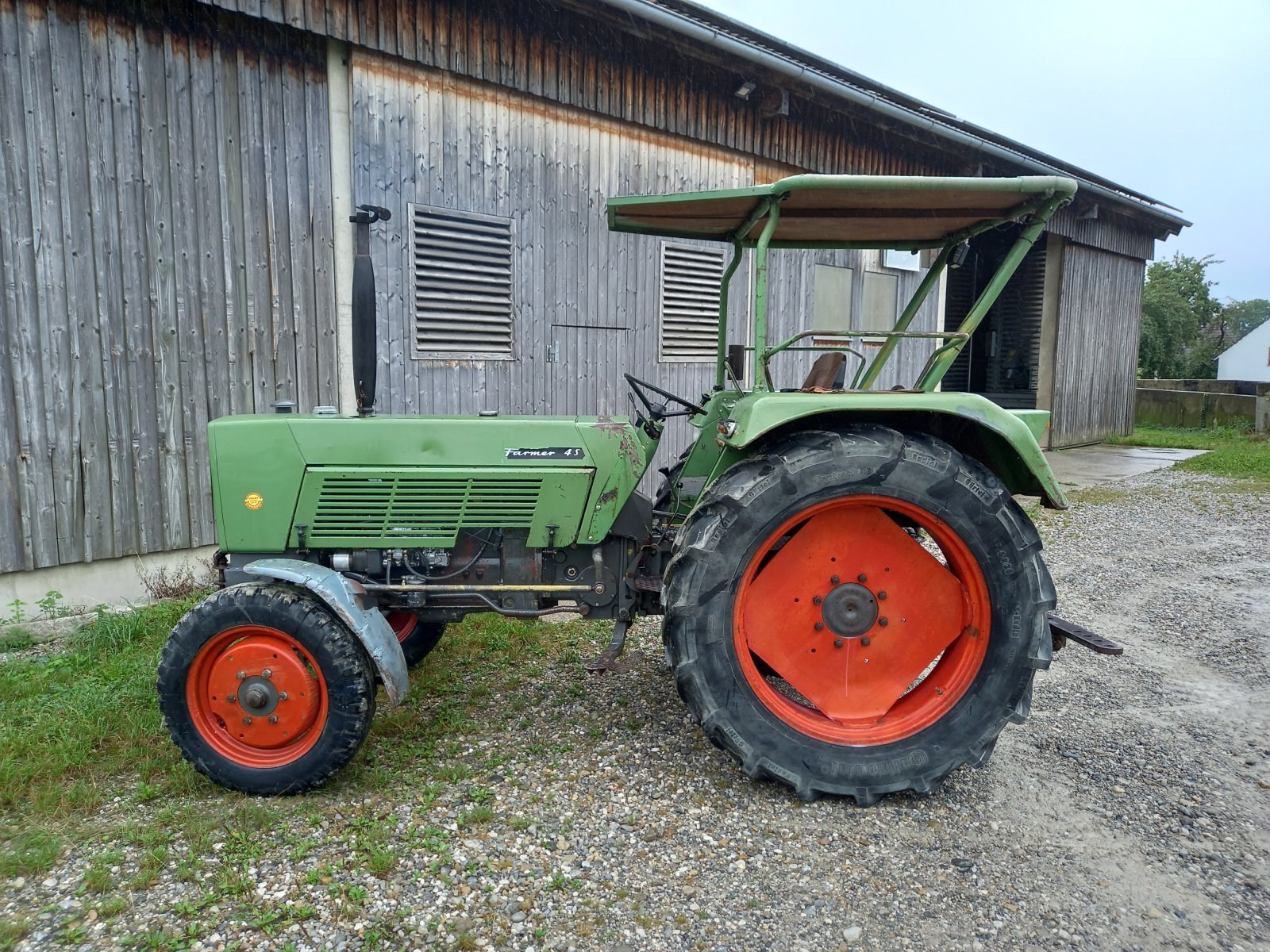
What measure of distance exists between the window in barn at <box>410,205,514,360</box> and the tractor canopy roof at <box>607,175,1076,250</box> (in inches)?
92.4

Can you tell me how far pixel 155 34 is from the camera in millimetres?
4402

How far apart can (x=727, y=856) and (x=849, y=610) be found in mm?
924

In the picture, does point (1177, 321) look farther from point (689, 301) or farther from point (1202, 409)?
point (689, 301)

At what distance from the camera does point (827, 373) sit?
3299 millimetres

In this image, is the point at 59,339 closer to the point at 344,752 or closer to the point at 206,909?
the point at 344,752

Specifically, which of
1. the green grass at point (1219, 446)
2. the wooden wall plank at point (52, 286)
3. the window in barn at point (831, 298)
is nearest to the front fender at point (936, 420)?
the wooden wall plank at point (52, 286)

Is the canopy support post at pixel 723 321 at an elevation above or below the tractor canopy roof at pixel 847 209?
below

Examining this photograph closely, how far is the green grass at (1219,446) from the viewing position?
10219 millimetres

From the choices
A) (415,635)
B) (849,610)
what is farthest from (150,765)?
(849,610)

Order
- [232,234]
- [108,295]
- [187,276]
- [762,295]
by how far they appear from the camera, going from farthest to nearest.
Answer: [232,234]
[187,276]
[108,295]
[762,295]

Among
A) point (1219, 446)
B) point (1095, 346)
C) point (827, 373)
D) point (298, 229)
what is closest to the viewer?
point (827, 373)

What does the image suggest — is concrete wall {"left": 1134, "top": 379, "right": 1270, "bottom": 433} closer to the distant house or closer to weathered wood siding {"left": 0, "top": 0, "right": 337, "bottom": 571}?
weathered wood siding {"left": 0, "top": 0, "right": 337, "bottom": 571}

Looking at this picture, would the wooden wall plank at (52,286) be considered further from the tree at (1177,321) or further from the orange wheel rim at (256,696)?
the tree at (1177,321)

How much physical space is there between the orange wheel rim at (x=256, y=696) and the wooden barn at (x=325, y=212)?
7.93ft
